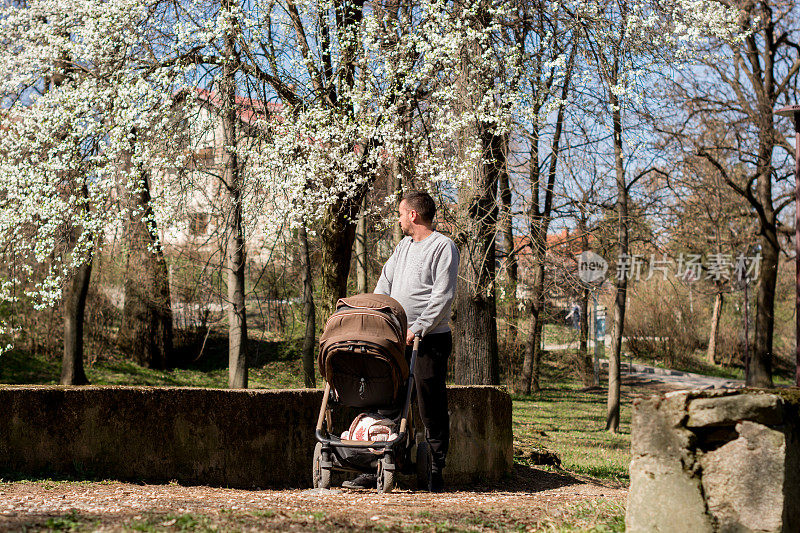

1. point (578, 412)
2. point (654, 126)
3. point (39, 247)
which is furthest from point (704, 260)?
point (39, 247)

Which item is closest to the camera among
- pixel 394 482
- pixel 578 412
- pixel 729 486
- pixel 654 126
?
pixel 729 486

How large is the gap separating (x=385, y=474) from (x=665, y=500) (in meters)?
2.29

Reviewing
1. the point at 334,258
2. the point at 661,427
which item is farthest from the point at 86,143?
the point at 661,427

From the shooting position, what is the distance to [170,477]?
20.2ft

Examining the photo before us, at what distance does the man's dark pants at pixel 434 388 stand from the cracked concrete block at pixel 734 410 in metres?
→ 2.57

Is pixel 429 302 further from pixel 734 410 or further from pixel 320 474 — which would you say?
pixel 734 410

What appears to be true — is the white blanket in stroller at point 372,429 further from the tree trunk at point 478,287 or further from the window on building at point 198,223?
the window on building at point 198,223

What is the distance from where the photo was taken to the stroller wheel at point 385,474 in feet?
17.6

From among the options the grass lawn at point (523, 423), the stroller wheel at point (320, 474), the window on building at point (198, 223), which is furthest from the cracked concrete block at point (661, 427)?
the window on building at point (198, 223)

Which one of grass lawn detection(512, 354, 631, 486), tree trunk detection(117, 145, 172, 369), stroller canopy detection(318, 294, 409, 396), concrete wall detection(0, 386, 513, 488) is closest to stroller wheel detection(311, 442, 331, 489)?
stroller canopy detection(318, 294, 409, 396)

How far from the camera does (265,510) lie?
14.1 feet

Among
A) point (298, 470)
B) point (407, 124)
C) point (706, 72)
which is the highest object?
point (706, 72)

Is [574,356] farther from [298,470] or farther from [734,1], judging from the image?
[298,470]

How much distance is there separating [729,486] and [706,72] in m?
26.1
